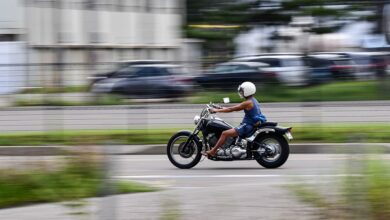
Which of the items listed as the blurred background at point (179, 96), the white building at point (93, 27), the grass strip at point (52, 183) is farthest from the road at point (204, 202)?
the white building at point (93, 27)

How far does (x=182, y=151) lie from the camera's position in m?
13.3

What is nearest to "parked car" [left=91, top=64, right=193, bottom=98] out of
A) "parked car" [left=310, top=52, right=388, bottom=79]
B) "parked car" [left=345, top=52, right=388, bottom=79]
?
"parked car" [left=310, top=52, right=388, bottom=79]

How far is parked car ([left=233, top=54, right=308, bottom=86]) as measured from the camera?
2145 centimetres

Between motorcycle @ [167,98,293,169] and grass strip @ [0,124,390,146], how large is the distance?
3455mm

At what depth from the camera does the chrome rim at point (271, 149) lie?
12992mm

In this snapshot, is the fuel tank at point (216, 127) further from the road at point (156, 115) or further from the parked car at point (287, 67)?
the parked car at point (287, 67)

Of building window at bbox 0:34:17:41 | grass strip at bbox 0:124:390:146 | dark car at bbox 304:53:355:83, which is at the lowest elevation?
grass strip at bbox 0:124:390:146

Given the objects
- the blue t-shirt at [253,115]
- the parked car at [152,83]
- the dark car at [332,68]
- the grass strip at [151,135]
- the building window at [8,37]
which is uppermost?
the building window at [8,37]

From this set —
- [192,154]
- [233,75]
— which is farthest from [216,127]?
[233,75]

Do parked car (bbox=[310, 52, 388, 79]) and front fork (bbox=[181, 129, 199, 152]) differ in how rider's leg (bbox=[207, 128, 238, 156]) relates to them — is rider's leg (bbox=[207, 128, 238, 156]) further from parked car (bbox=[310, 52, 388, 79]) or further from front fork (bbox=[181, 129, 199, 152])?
parked car (bbox=[310, 52, 388, 79])

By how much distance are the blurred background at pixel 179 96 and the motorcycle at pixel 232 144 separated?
393 millimetres

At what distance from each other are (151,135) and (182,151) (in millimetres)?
4058

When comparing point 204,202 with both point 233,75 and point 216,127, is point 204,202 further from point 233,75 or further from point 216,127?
point 233,75

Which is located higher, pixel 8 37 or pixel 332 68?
pixel 8 37
